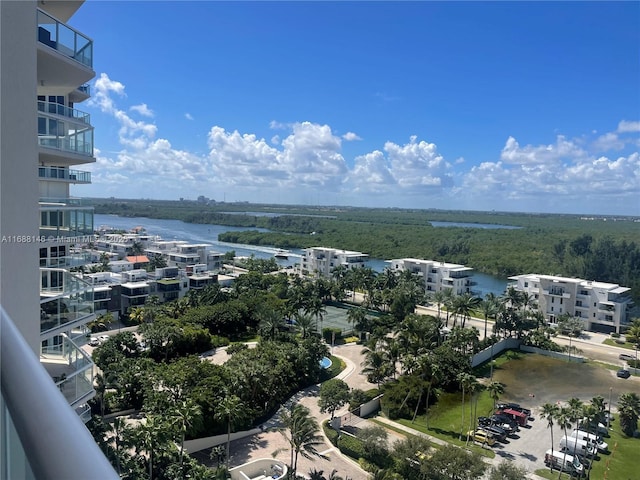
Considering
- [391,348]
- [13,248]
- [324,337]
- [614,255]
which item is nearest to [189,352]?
[324,337]

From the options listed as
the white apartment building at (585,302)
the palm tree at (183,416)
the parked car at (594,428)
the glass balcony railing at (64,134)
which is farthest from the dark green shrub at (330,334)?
the glass balcony railing at (64,134)

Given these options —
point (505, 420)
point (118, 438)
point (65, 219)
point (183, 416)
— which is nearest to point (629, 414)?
point (505, 420)

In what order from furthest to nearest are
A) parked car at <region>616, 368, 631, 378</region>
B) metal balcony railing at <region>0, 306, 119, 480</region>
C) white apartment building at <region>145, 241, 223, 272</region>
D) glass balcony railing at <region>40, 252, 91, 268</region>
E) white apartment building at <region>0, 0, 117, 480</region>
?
1. white apartment building at <region>145, 241, 223, 272</region>
2. parked car at <region>616, 368, 631, 378</region>
3. glass balcony railing at <region>40, 252, 91, 268</region>
4. white apartment building at <region>0, 0, 117, 480</region>
5. metal balcony railing at <region>0, 306, 119, 480</region>

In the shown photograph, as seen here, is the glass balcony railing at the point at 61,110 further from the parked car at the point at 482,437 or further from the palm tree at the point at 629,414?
the palm tree at the point at 629,414

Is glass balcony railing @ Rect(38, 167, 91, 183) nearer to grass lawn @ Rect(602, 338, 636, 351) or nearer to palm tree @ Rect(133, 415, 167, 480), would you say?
palm tree @ Rect(133, 415, 167, 480)

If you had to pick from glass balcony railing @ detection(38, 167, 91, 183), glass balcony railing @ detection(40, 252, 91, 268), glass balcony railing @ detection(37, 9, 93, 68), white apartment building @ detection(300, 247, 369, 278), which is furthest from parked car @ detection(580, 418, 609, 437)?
white apartment building @ detection(300, 247, 369, 278)

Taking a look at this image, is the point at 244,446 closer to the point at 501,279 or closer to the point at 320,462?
the point at 320,462
